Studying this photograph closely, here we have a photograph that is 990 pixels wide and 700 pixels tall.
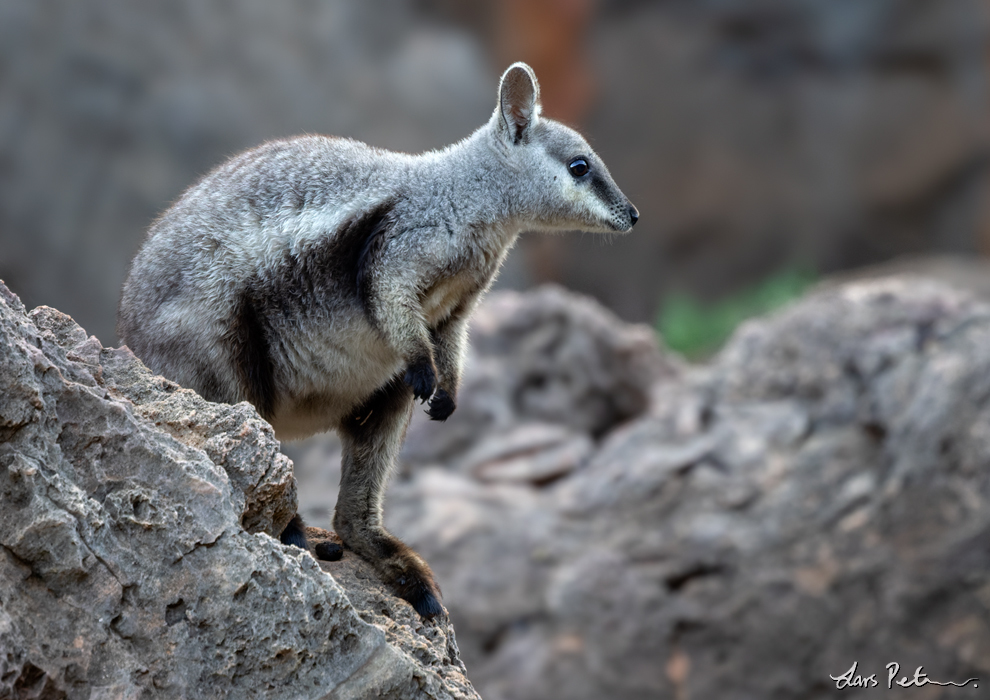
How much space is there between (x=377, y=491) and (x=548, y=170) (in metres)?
1.85

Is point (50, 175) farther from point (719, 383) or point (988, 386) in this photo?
point (988, 386)

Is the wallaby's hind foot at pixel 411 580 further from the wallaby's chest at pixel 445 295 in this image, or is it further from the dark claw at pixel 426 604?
the wallaby's chest at pixel 445 295

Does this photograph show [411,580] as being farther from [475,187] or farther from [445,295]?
[475,187]

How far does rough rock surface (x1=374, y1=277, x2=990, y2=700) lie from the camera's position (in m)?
6.86

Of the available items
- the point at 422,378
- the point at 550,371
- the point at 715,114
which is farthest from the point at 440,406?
the point at 715,114

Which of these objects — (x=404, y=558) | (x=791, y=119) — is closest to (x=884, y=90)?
(x=791, y=119)

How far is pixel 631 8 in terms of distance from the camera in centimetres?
1741

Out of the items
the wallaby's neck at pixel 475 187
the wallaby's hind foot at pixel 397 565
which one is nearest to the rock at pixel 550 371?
the wallaby's neck at pixel 475 187

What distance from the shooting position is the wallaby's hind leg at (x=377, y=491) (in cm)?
400

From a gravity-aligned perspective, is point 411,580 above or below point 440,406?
below

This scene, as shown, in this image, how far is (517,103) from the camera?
4977mm

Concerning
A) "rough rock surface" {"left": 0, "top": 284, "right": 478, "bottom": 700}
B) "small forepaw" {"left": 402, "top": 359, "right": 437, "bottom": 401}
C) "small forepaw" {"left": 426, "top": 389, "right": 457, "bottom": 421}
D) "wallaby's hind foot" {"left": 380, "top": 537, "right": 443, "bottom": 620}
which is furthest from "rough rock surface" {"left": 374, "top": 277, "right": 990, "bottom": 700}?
"rough rock surface" {"left": 0, "top": 284, "right": 478, "bottom": 700}

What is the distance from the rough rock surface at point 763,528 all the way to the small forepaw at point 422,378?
4.13 m

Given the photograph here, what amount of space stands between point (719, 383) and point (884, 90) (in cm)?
1122
